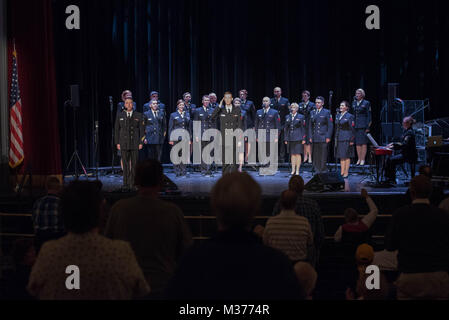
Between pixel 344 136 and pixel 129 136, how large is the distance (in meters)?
4.77

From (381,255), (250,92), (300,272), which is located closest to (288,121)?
(250,92)

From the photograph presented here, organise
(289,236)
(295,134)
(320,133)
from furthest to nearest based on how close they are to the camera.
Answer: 1. (295,134)
2. (320,133)
3. (289,236)

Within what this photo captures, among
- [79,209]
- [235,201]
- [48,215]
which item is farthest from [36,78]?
[235,201]

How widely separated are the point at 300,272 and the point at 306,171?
9925 mm

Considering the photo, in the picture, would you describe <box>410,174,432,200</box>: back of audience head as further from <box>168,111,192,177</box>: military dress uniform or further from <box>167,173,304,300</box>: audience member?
<box>168,111,192,177</box>: military dress uniform

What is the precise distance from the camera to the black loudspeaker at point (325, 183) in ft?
26.2

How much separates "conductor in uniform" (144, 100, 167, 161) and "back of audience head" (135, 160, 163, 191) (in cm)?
847

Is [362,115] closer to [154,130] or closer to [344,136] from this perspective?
[344,136]

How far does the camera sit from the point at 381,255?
15.3 ft

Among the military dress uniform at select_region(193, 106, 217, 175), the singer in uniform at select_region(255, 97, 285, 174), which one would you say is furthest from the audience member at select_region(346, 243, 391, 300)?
the military dress uniform at select_region(193, 106, 217, 175)

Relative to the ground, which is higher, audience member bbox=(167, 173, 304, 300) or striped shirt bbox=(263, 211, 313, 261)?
audience member bbox=(167, 173, 304, 300)

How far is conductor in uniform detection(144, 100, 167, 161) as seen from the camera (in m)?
11.1

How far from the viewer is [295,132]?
11.3 meters

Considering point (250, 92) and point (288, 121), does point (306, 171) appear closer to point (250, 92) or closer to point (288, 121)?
point (288, 121)
